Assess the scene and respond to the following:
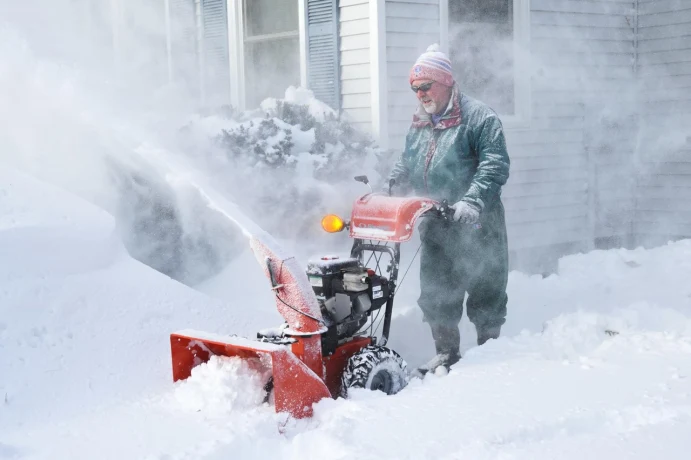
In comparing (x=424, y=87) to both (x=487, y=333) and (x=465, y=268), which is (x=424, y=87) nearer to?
(x=465, y=268)

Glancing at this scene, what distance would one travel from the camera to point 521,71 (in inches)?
347

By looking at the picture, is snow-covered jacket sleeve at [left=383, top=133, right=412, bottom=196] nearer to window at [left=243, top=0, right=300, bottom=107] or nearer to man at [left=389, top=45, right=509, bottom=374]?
man at [left=389, top=45, right=509, bottom=374]

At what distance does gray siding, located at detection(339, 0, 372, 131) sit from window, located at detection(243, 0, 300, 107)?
0.96 metres

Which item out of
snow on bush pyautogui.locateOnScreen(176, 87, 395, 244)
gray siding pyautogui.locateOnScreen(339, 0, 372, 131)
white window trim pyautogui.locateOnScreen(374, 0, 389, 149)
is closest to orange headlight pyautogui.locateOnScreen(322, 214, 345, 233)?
snow on bush pyautogui.locateOnScreen(176, 87, 395, 244)

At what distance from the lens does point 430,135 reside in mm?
5230

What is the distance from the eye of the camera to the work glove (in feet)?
15.1

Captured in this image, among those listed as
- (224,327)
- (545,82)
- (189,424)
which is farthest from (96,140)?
(545,82)

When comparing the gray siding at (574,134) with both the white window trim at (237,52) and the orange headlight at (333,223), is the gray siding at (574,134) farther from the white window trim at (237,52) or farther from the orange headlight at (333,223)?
the orange headlight at (333,223)

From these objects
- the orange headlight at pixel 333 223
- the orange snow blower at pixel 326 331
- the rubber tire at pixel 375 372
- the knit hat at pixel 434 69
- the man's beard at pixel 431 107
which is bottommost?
the rubber tire at pixel 375 372

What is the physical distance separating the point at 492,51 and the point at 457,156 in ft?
12.9

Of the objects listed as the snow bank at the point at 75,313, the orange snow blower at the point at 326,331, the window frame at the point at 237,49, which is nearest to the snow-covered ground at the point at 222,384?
the snow bank at the point at 75,313

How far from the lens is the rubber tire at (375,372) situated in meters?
4.14

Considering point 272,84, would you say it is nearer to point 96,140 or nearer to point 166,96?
point 166,96

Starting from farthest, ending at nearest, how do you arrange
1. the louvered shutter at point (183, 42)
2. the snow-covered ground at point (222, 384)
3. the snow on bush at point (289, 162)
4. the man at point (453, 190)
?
1. the louvered shutter at point (183, 42)
2. the snow on bush at point (289, 162)
3. the man at point (453, 190)
4. the snow-covered ground at point (222, 384)
